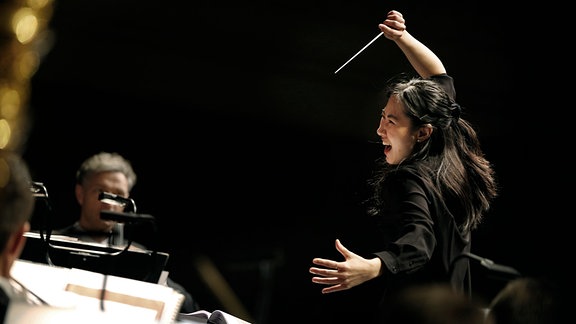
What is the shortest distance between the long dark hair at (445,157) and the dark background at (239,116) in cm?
127

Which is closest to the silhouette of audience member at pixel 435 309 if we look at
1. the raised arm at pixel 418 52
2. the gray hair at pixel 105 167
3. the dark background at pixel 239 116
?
the raised arm at pixel 418 52

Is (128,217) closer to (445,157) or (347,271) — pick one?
(347,271)

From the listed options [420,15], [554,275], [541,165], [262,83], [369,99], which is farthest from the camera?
[262,83]

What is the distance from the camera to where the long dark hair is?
2.12 metres

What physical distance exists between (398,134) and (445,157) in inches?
5.7

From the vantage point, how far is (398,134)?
2.18 metres

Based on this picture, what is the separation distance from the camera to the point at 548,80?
327 cm

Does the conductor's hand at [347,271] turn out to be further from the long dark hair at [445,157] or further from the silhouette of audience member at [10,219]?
the silhouette of audience member at [10,219]

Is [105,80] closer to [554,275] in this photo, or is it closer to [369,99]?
[369,99]

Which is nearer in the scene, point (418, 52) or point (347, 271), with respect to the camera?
point (347, 271)

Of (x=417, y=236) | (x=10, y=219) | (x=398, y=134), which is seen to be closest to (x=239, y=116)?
(x=398, y=134)

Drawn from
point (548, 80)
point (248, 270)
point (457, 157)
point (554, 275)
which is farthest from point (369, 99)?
point (554, 275)

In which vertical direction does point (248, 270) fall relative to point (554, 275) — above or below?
below

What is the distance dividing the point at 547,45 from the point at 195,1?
1.73 meters
